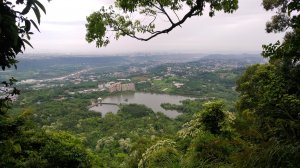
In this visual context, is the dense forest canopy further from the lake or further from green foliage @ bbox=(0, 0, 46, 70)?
the lake

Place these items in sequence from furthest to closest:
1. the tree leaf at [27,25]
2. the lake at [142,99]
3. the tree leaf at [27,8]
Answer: the lake at [142,99] < the tree leaf at [27,25] < the tree leaf at [27,8]

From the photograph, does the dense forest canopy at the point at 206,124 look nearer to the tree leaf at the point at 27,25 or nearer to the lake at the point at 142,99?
the tree leaf at the point at 27,25

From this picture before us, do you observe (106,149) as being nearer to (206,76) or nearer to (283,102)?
(283,102)

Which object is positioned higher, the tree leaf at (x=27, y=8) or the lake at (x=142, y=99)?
the tree leaf at (x=27, y=8)

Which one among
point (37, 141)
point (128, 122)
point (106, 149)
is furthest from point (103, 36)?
point (128, 122)

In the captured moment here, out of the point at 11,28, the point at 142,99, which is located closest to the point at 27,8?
the point at 11,28

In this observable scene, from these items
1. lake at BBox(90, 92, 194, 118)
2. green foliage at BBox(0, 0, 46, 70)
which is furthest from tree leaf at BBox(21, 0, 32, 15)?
lake at BBox(90, 92, 194, 118)

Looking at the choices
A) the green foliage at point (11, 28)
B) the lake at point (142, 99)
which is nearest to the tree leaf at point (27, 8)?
the green foliage at point (11, 28)

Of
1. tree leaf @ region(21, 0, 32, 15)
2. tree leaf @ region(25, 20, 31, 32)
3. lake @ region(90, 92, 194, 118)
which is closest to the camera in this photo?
tree leaf @ region(21, 0, 32, 15)

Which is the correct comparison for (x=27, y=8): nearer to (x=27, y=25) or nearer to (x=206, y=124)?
(x=27, y=25)

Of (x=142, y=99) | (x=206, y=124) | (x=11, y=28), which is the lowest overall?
(x=142, y=99)

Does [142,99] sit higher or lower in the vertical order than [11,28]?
lower
